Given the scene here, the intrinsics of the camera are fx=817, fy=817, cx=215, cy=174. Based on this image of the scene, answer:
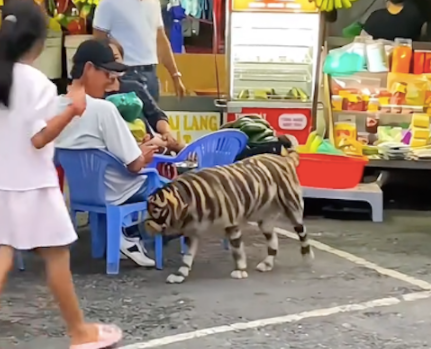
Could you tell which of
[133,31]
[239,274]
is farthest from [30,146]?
[133,31]

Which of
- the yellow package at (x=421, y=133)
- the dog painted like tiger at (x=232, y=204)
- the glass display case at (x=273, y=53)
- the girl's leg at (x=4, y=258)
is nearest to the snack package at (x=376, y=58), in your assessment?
the glass display case at (x=273, y=53)

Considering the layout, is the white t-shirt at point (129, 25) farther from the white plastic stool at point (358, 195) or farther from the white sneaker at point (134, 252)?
the white plastic stool at point (358, 195)

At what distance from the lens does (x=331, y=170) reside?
5.72 metres

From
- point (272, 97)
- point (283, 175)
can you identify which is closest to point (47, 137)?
point (283, 175)

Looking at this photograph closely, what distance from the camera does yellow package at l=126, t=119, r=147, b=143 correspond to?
4516 mm

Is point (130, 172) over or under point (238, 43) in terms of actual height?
under

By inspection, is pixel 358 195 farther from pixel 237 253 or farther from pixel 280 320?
pixel 280 320

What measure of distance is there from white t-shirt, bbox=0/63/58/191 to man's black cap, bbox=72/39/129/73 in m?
1.11

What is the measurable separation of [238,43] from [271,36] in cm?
27

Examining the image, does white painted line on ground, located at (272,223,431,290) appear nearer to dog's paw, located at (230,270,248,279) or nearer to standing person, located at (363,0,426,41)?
dog's paw, located at (230,270,248,279)

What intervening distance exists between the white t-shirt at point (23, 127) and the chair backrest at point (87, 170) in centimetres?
115

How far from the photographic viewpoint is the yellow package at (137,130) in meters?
4.52

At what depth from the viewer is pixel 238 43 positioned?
6.52m

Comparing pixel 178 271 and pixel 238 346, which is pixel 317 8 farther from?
pixel 238 346
